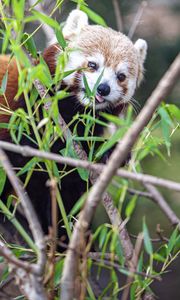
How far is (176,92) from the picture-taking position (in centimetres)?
489

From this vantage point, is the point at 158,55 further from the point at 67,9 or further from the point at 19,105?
the point at 19,105

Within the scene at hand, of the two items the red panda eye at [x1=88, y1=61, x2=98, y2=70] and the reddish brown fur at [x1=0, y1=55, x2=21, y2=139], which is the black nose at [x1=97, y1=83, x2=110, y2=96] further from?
the reddish brown fur at [x1=0, y1=55, x2=21, y2=139]

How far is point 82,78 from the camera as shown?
10.6 feet

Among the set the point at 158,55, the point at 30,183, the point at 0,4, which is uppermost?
the point at 0,4

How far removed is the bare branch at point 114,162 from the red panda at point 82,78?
154 centimetres

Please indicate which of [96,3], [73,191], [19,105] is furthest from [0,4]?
[96,3]

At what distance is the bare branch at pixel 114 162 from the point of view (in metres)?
1.51

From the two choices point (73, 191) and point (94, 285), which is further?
point (73, 191)

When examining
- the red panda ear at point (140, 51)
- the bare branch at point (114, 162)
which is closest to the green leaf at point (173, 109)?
the bare branch at point (114, 162)

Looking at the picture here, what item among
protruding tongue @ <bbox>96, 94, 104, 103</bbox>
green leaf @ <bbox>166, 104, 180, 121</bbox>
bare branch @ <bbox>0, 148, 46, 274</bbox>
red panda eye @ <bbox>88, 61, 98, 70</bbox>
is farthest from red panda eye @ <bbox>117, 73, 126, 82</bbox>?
bare branch @ <bbox>0, 148, 46, 274</bbox>

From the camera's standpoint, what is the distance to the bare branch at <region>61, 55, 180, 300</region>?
A: 4.96 feet

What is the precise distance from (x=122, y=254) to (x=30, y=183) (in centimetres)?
135

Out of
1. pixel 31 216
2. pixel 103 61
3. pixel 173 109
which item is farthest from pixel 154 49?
pixel 31 216

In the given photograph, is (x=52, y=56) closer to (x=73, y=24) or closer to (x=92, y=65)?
(x=92, y=65)
